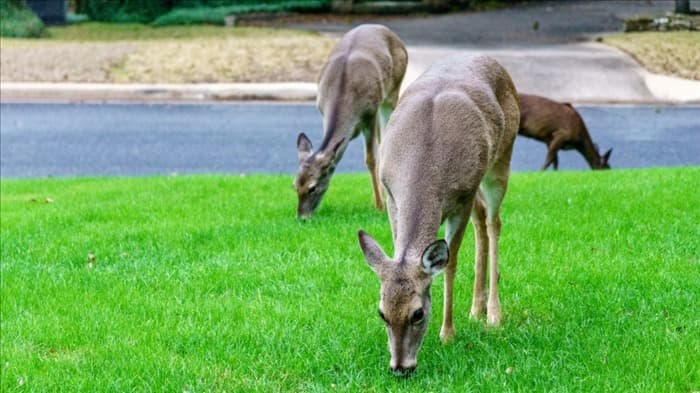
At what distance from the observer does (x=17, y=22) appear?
24672 mm

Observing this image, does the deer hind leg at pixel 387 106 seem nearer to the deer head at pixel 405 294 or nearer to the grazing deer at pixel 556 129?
the grazing deer at pixel 556 129

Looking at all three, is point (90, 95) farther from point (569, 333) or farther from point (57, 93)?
point (569, 333)

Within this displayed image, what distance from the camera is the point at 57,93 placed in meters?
17.8

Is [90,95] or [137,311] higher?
[137,311]

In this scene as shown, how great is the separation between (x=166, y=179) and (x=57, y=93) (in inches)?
279

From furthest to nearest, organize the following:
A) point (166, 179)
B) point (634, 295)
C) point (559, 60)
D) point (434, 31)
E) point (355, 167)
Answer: point (434, 31), point (559, 60), point (355, 167), point (166, 179), point (634, 295)

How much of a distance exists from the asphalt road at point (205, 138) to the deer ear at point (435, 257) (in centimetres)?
764

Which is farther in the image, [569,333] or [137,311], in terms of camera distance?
[137,311]

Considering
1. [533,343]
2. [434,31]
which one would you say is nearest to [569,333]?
[533,343]

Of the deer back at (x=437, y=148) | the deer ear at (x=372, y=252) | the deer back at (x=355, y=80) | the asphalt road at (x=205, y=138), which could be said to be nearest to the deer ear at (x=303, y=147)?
the deer back at (x=355, y=80)

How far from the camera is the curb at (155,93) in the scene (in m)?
17.7

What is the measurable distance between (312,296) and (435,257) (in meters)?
1.92

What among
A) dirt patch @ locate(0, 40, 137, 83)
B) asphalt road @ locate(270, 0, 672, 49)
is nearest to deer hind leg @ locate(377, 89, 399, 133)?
dirt patch @ locate(0, 40, 137, 83)

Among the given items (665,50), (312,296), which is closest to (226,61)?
(665,50)
